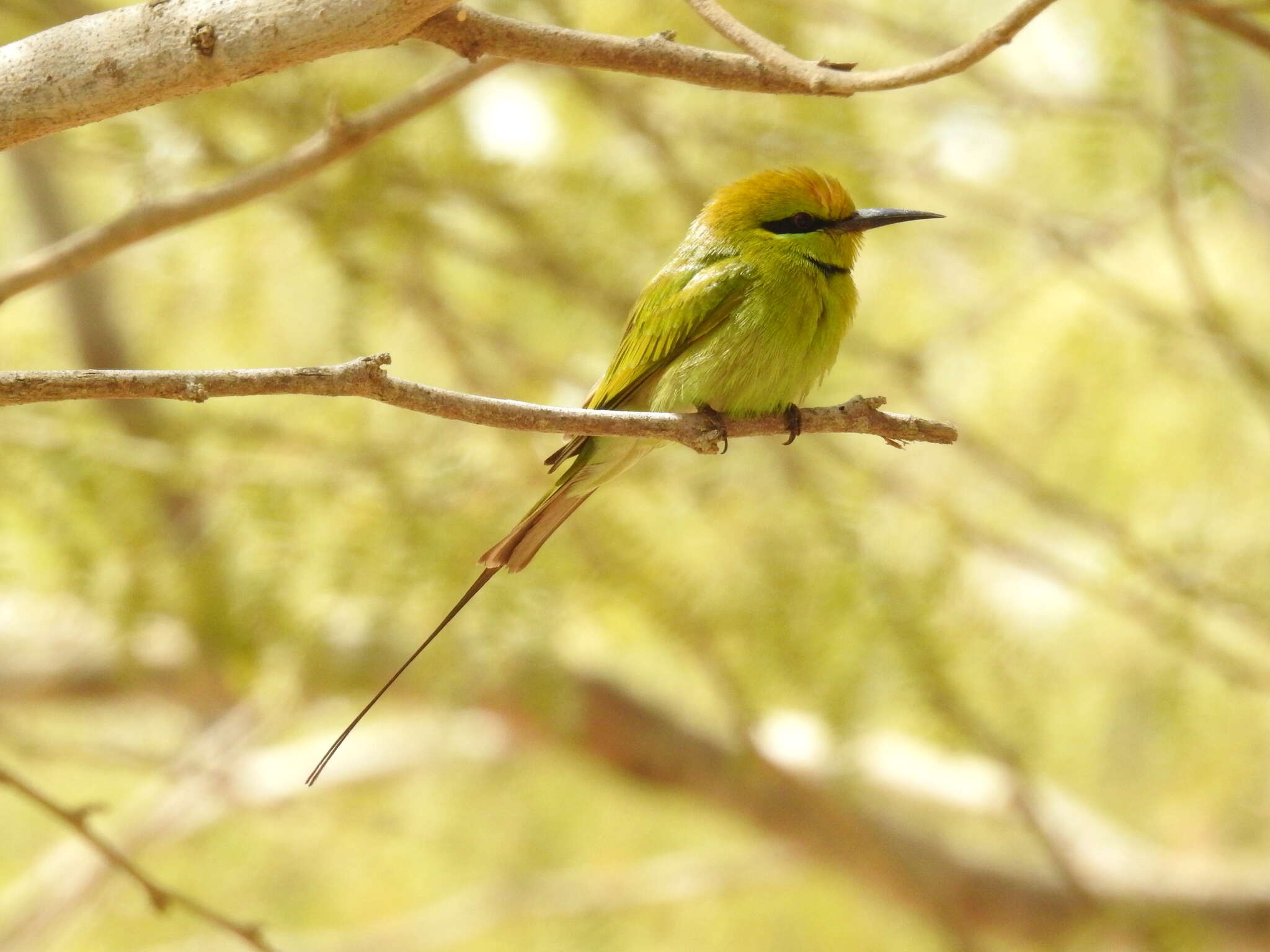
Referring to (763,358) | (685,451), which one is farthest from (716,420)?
(685,451)

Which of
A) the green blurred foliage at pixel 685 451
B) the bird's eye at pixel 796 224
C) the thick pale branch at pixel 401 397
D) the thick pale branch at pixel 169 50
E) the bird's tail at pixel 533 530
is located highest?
the thick pale branch at pixel 169 50

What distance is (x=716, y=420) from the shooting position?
4.83 feet

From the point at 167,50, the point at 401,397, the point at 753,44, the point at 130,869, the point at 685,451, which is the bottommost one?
the point at 685,451

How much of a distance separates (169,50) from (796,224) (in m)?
0.91

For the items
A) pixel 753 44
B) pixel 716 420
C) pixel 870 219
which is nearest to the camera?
pixel 753 44

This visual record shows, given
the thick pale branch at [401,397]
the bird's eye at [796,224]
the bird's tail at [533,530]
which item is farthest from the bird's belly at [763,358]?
the thick pale branch at [401,397]

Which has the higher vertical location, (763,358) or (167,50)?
(167,50)

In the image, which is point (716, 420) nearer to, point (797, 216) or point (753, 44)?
point (797, 216)

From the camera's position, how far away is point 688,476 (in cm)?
253

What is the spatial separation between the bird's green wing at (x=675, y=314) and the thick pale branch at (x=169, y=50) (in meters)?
0.71

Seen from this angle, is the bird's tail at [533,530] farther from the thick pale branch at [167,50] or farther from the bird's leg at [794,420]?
the thick pale branch at [167,50]

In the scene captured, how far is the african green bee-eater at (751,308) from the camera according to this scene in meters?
1.57

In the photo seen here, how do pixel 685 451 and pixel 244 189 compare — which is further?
pixel 685 451

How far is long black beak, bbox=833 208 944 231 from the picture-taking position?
149 centimetres
